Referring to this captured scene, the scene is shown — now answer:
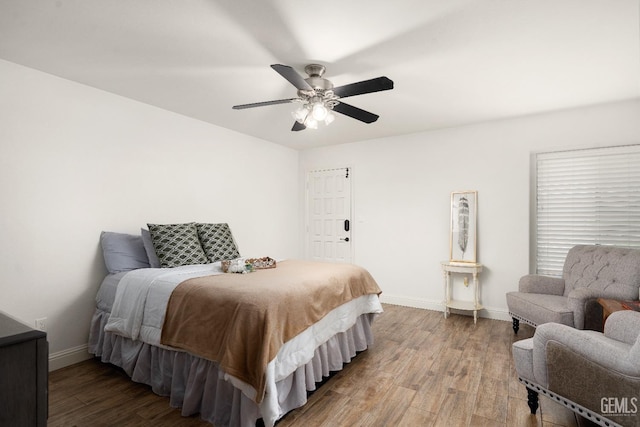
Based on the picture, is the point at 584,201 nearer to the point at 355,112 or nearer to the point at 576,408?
the point at 576,408

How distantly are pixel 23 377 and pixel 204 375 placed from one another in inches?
47.5

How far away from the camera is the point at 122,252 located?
9.70 feet

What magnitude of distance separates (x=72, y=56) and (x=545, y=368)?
3.94 meters

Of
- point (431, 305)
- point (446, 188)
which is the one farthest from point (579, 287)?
point (446, 188)

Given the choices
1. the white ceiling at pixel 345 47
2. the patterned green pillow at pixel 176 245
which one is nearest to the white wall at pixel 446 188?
the white ceiling at pixel 345 47

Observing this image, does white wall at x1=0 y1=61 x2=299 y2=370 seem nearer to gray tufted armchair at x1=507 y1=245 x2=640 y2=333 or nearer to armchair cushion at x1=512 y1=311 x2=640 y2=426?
armchair cushion at x1=512 y1=311 x2=640 y2=426

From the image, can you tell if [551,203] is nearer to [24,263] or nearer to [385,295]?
[385,295]

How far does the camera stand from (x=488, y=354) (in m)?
2.99

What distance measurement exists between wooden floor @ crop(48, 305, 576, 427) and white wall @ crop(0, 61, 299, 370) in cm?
72

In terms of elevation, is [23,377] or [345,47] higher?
[345,47]

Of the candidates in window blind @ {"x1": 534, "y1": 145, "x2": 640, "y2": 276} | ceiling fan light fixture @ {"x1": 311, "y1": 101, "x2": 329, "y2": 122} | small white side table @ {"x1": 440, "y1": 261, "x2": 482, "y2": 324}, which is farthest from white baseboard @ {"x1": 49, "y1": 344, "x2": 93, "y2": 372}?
window blind @ {"x1": 534, "y1": 145, "x2": 640, "y2": 276}

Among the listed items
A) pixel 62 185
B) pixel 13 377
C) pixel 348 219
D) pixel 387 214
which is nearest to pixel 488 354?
pixel 387 214

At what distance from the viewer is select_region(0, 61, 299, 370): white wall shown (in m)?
2.53

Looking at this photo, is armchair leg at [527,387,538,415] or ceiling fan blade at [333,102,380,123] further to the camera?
ceiling fan blade at [333,102,380,123]
